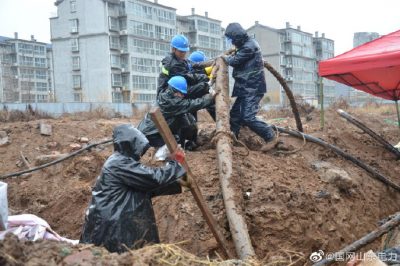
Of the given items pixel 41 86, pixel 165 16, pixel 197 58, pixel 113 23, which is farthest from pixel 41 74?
pixel 197 58

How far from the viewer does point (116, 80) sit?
45.5 metres

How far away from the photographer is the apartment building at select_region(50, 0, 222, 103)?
44438 mm

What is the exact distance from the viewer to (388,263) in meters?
3.27

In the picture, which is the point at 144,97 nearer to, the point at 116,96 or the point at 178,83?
the point at 116,96

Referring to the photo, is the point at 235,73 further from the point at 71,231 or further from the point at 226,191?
the point at 71,231

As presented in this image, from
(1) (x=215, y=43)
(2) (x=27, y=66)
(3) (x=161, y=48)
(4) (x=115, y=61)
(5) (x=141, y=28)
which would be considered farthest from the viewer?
(1) (x=215, y=43)

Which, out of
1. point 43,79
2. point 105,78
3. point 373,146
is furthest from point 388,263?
point 43,79

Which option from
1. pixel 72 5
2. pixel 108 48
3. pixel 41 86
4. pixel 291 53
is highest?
pixel 72 5

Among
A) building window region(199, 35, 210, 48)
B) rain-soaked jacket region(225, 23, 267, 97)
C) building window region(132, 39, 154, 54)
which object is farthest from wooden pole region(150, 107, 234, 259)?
building window region(199, 35, 210, 48)

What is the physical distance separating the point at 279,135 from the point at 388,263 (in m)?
3.87

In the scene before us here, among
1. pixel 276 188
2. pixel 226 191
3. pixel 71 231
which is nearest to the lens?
pixel 226 191

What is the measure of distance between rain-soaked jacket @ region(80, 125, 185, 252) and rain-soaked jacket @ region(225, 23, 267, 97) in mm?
2869

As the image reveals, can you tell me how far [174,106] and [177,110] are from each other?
0.07m

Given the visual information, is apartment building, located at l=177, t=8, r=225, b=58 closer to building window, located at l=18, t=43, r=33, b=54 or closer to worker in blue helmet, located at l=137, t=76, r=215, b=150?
building window, located at l=18, t=43, r=33, b=54
